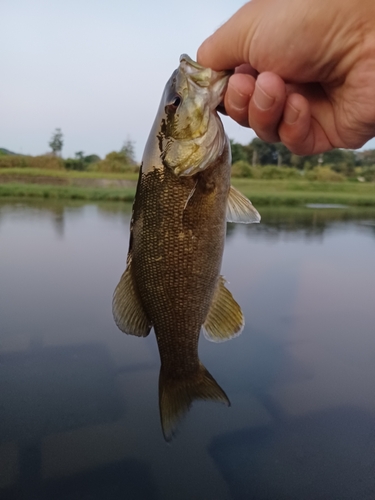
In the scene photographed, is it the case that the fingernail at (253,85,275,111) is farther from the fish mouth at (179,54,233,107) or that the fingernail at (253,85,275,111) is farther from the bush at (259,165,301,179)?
the bush at (259,165,301,179)

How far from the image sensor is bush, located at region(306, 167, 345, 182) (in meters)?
7.91

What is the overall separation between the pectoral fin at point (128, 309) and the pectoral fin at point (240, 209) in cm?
30

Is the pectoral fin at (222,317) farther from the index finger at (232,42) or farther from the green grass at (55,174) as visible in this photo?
the green grass at (55,174)

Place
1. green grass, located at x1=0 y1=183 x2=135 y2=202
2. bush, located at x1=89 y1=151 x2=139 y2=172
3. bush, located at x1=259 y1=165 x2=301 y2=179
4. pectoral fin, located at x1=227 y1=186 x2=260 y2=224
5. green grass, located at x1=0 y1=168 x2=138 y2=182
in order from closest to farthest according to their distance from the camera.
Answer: pectoral fin, located at x1=227 y1=186 x2=260 y2=224 → bush, located at x1=259 y1=165 x2=301 y2=179 → green grass, located at x1=0 y1=183 x2=135 y2=202 → green grass, located at x1=0 y1=168 x2=138 y2=182 → bush, located at x1=89 y1=151 x2=139 y2=172

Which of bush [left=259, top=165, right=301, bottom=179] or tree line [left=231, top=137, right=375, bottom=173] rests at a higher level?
tree line [left=231, top=137, right=375, bottom=173]

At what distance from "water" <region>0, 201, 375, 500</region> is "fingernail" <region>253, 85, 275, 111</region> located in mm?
1424

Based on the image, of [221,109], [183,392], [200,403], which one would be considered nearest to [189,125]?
[221,109]

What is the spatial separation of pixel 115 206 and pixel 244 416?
543 centimetres

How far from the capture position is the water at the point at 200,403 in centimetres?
213

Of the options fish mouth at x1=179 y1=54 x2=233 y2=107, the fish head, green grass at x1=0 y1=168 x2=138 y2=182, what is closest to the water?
the fish head

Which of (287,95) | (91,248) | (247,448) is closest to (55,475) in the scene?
(247,448)

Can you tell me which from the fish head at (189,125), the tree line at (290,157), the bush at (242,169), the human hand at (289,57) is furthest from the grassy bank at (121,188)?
the fish head at (189,125)

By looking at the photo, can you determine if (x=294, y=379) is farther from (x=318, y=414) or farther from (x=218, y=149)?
(x=218, y=149)

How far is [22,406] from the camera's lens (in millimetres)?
2504
